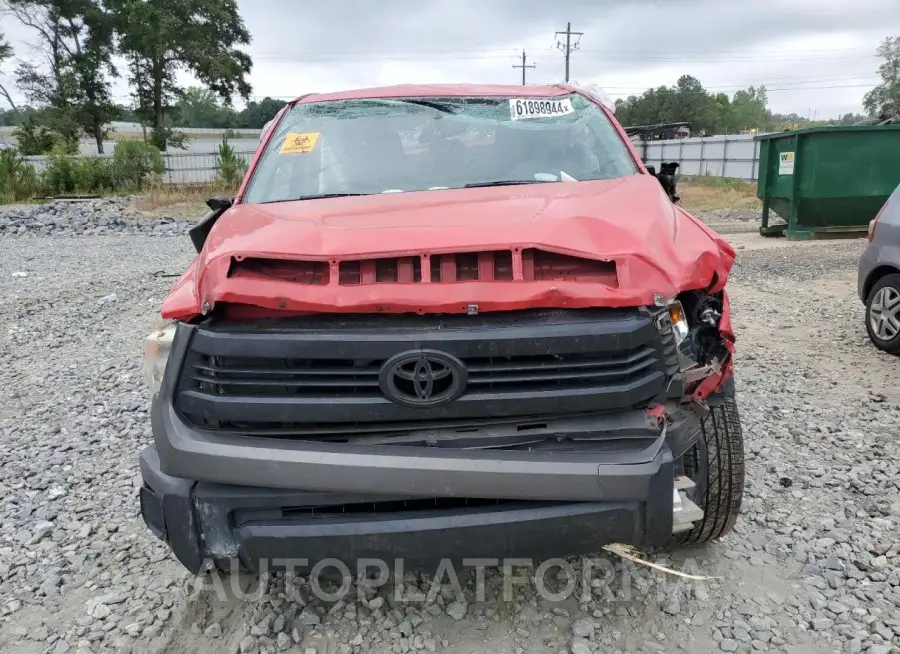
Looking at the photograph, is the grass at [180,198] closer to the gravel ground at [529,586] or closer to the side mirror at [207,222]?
the gravel ground at [529,586]

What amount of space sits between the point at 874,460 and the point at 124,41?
4497 centimetres

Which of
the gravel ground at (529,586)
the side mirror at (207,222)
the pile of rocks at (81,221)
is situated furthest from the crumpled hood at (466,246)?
the pile of rocks at (81,221)

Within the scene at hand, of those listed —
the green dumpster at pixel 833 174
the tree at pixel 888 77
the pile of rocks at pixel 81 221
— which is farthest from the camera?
the tree at pixel 888 77

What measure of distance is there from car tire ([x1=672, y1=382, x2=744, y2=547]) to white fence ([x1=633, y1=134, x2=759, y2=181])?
2632cm

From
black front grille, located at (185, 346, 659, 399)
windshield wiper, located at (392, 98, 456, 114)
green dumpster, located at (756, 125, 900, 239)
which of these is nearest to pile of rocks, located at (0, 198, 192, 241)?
green dumpster, located at (756, 125, 900, 239)

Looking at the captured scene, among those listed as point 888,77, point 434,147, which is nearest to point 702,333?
point 434,147

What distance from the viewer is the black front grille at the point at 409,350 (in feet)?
7.18

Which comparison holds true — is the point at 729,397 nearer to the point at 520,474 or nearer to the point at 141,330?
the point at 520,474

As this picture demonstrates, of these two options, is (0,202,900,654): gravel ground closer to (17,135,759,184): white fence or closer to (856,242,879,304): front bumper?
(856,242,879,304): front bumper

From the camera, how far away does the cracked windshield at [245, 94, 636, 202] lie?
11.3ft

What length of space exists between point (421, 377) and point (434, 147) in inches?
72.8

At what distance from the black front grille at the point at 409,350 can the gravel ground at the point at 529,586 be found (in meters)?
0.93

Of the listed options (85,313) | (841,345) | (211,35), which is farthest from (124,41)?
(841,345)

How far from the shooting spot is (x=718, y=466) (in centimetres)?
275
